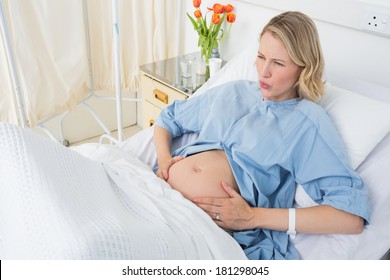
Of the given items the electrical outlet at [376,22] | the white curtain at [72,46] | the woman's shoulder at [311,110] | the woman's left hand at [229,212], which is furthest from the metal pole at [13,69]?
the electrical outlet at [376,22]

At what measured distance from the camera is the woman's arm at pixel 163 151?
1.30 meters

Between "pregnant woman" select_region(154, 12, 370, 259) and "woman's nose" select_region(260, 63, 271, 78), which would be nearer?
"pregnant woman" select_region(154, 12, 370, 259)

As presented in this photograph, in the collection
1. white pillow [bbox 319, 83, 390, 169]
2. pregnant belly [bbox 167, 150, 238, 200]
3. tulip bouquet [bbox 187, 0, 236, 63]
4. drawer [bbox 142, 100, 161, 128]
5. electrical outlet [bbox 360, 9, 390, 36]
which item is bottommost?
drawer [bbox 142, 100, 161, 128]

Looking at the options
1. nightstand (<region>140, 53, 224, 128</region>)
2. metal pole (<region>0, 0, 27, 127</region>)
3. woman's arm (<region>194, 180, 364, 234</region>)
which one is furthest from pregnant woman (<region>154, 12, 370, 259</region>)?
metal pole (<region>0, 0, 27, 127</region>)

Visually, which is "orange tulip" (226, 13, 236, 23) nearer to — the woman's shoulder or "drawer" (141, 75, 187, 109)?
"drawer" (141, 75, 187, 109)

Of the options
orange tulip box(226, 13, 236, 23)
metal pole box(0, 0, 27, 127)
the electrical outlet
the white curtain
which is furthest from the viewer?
orange tulip box(226, 13, 236, 23)

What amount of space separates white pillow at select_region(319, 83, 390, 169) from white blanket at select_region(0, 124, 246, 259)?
0.53 m

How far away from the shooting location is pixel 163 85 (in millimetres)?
1930

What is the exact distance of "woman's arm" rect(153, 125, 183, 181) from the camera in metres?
1.30

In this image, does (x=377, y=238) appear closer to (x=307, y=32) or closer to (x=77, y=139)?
(x=307, y=32)

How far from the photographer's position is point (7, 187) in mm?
894

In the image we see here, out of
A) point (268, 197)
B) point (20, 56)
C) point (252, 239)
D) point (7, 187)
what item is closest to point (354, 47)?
point (268, 197)

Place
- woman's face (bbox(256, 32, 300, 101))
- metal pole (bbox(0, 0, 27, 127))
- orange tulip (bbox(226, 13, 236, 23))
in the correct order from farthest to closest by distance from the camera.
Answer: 1. orange tulip (bbox(226, 13, 236, 23))
2. metal pole (bbox(0, 0, 27, 127))
3. woman's face (bbox(256, 32, 300, 101))

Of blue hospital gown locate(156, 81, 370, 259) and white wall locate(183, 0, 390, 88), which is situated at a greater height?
white wall locate(183, 0, 390, 88)
